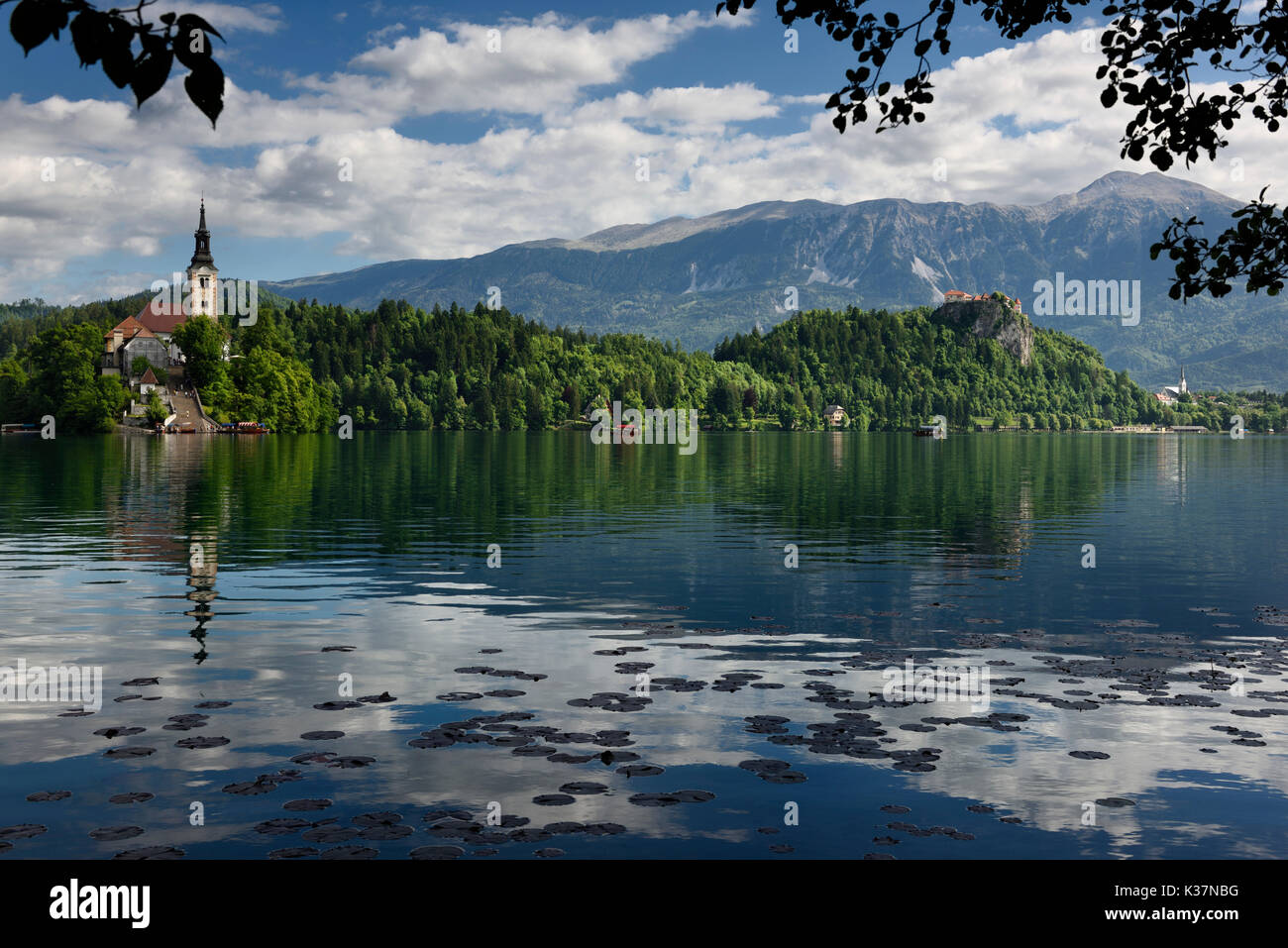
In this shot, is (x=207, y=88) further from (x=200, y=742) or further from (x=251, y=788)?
(x=200, y=742)

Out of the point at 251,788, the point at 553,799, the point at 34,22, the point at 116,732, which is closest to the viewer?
the point at 34,22

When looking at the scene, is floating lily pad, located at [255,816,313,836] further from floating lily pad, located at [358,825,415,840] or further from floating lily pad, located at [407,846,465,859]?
floating lily pad, located at [407,846,465,859]

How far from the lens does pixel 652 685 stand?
74.9 ft

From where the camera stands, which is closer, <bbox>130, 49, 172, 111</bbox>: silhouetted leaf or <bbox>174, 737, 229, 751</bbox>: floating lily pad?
<bbox>130, 49, 172, 111</bbox>: silhouetted leaf

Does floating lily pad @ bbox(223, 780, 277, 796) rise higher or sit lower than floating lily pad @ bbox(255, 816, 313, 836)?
higher

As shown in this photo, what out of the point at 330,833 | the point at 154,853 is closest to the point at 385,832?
the point at 330,833

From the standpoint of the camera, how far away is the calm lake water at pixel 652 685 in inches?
583

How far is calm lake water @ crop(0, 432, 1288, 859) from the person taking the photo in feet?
48.5

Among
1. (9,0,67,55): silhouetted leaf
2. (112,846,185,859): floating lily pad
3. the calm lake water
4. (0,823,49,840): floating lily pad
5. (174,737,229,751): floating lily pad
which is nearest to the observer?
(9,0,67,55): silhouetted leaf

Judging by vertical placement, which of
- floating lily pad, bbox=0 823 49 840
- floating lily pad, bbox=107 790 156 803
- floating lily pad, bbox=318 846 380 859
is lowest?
floating lily pad, bbox=318 846 380 859

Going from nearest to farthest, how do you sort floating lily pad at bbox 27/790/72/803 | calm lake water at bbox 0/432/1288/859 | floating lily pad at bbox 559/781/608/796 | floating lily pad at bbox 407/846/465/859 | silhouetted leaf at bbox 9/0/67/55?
silhouetted leaf at bbox 9/0/67/55
floating lily pad at bbox 407/846/465/859
calm lake water at bbox 0/432/1288/859
floating lily pad at bbox 27/790/72/803
floating lily pad at bbox 559/781/608/796

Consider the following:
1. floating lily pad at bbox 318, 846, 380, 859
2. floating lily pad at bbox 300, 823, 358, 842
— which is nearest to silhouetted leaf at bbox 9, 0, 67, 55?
floating lily pad at bbox 318, 846, 380, 859
